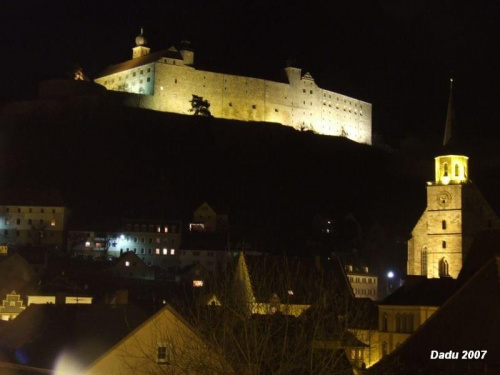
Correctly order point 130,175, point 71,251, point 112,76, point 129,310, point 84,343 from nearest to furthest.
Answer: point 84,343, point 129,310, point 71,251, point 130,175, point 112,76

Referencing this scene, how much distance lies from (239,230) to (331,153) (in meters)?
39.5

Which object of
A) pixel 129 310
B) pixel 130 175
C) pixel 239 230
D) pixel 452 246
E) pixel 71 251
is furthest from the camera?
pixel 130 175

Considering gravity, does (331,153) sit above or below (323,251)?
above

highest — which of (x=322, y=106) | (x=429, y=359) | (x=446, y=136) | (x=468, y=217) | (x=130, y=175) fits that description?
(x=322, y=106)

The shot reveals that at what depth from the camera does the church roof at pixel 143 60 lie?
128m

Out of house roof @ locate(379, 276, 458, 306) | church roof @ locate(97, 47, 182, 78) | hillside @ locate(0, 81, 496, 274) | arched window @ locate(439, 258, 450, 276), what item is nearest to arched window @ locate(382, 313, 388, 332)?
house roof @ locate(379, 276, 458, 306)

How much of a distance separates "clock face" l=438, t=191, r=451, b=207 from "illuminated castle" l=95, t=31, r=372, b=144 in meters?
69.7

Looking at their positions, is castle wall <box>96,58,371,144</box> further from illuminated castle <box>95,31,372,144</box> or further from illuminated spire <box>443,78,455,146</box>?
illuminated spire <box>443,78,455,146</box>

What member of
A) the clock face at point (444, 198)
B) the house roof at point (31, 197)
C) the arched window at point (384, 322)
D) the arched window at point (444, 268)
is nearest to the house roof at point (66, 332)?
the arched window at point (384, 322)

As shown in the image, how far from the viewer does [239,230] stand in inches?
4021

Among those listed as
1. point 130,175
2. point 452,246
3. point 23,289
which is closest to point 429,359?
point 452,246

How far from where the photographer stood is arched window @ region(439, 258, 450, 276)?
5781 centimetres

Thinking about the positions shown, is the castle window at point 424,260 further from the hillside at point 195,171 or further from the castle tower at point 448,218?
the hillside at point 195,171

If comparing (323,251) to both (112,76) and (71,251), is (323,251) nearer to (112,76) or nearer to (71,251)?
(71,251)
